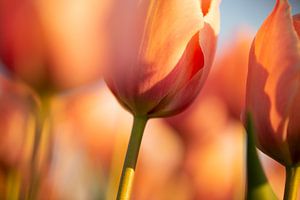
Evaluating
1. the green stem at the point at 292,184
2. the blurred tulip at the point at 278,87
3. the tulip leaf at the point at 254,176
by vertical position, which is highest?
the blurred tulip at the point at 278,87

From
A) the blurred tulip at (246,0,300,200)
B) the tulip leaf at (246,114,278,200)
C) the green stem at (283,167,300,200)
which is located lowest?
the green stem at (283,167,300,200)
